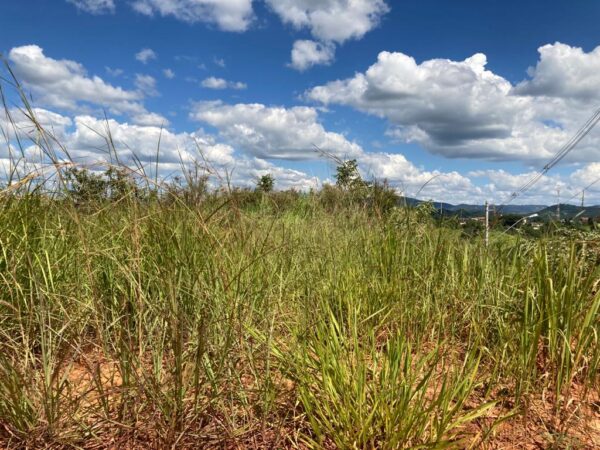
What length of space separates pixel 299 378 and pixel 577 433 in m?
1.19

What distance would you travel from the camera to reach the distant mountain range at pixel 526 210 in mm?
2613

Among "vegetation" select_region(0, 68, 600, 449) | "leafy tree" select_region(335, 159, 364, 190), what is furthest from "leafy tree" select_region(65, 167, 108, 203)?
"leafy tree" select_region(335, 159, 364, 190)

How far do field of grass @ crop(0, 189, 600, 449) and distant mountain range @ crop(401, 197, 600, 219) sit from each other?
22cm

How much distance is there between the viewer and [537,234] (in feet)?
8.98

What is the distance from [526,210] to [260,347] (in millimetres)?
2241

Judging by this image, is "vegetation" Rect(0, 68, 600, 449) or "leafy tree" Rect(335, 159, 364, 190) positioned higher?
"leafy tree" Rect(335, 159, 364, 190)

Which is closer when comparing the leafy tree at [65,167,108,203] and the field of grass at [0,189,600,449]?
the field of grass at [0,189,600,449]

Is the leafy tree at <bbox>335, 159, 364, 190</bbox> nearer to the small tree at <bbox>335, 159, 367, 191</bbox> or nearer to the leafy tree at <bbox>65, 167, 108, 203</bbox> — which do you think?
the small tree at <bbox>335, 159, 367, 191</bbox>

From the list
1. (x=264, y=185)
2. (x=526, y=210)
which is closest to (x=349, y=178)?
(x=526, y=210)

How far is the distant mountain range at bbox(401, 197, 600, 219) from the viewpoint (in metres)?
2.61

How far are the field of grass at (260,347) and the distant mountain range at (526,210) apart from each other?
0.71ft

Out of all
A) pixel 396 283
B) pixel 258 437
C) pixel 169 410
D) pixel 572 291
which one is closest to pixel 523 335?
pixel 572 291

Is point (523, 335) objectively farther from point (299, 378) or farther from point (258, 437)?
point (258, 437)

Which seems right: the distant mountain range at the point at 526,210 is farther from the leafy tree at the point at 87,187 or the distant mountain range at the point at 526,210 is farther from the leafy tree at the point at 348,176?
the leafy tree at the point at 87,187
